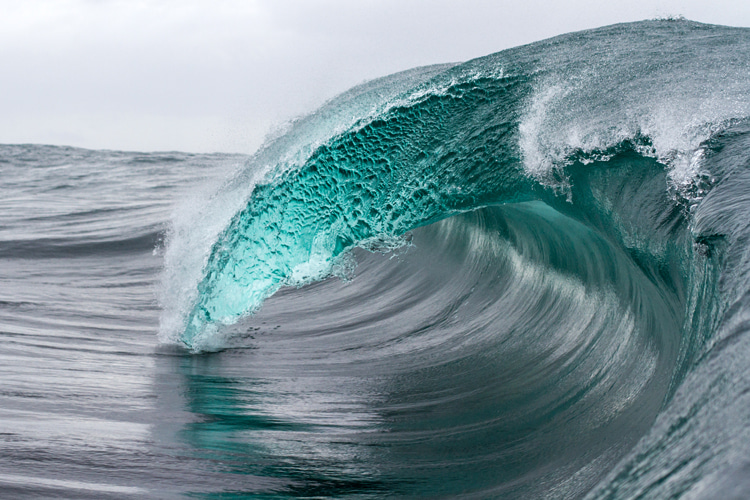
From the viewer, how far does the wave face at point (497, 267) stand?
161cm

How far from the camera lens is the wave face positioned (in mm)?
1612

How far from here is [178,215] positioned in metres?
3.54

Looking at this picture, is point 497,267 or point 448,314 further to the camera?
point 497,267

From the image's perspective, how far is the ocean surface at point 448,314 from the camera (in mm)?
1462

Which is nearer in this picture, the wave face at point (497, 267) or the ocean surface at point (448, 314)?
the ocean surface at point (448, 314)

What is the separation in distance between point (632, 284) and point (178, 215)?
222 centimetres

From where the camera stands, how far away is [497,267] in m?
3.59

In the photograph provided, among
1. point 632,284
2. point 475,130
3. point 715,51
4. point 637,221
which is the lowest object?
point 632,284

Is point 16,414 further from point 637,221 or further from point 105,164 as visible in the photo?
point 105,164

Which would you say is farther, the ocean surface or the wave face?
the wave face

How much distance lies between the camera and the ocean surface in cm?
146

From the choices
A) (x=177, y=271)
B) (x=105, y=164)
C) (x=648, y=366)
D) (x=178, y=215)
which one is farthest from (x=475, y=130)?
(x=105, y=164)

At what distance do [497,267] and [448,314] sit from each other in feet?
1.75

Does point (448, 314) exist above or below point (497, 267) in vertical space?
below
